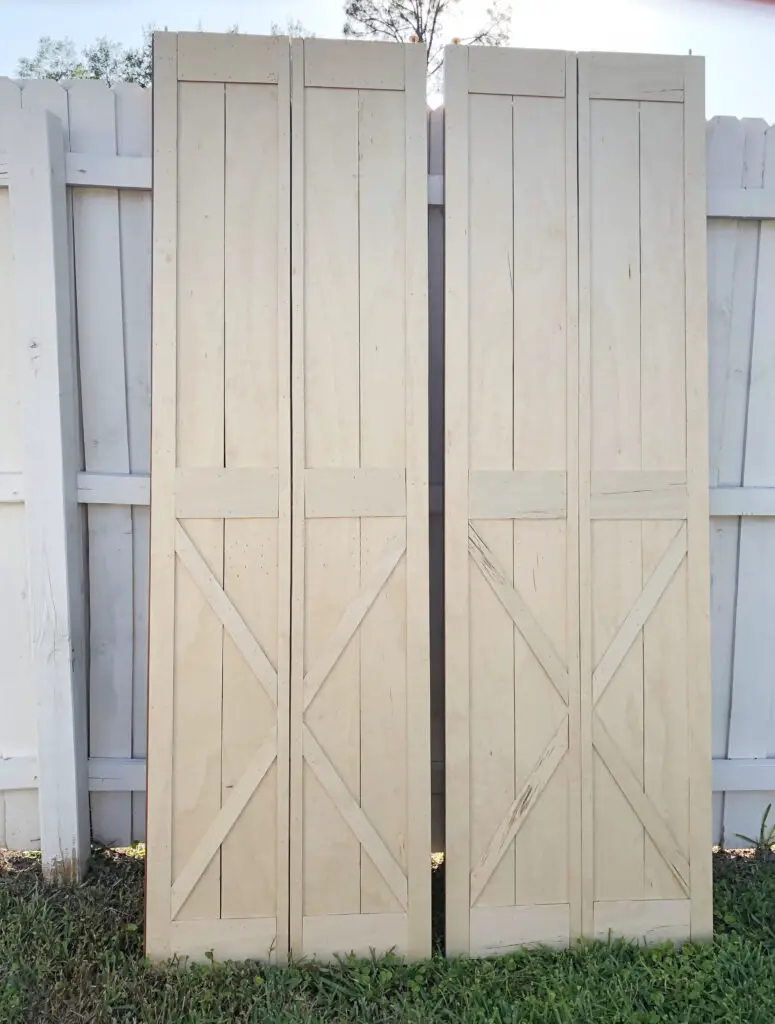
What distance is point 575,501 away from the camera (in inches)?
97.7

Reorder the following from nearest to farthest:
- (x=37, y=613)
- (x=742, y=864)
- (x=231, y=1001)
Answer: (x=231, y=1001), (x=37, y=613), (x=742, y=864)

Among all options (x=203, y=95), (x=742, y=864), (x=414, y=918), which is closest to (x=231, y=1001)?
(x=414, y=918)

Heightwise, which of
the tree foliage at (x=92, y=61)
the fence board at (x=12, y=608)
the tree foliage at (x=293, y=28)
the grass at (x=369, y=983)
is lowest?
the grass at (x=369, y=983)

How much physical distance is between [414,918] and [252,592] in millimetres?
1126

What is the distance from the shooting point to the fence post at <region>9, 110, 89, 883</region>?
257 centimetres

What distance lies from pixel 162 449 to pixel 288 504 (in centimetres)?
41

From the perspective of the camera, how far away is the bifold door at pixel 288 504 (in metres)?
2.38

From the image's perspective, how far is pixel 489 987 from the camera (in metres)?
2.24

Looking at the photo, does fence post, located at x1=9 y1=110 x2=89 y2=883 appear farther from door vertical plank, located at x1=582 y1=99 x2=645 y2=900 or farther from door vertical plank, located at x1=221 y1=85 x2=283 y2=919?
door vertical plank, located at x1=582 y1=99 x2=645 y2=900

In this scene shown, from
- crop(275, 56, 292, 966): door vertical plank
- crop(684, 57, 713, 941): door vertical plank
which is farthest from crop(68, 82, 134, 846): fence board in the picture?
crop(684, 57, 713, 941): door vertical plank

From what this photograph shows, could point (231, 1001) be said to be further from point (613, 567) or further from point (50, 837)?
point (613, 567)

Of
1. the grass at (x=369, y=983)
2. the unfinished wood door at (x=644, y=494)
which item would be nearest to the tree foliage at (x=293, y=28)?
the unfinished wood door at (x=644, y=494)

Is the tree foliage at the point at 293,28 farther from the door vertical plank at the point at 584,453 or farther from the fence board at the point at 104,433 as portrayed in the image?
the door vertical plank at the point at 584,453

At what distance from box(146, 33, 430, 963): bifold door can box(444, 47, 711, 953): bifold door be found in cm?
17
